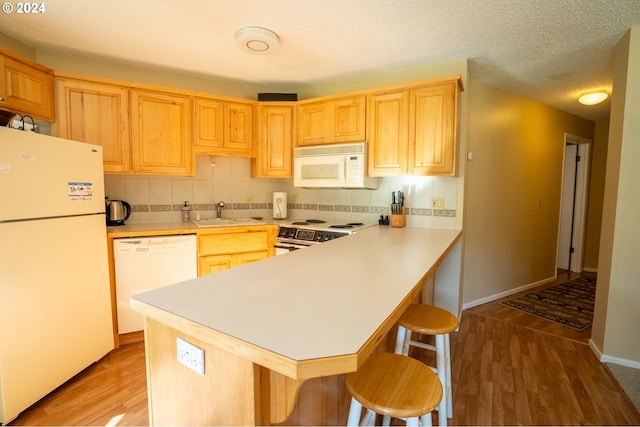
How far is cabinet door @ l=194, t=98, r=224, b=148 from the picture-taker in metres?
2.92

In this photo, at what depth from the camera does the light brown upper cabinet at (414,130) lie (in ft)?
8.05

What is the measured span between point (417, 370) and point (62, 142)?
7.60 feet

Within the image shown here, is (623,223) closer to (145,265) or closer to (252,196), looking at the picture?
(252,196)

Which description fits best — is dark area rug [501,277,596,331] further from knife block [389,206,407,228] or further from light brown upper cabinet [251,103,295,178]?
light brown upper cabinet [251,103,295,178]

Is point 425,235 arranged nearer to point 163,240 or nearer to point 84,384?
point 163,240

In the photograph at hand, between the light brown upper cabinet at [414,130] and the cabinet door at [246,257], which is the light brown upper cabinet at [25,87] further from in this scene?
the light brown upper cabinet at [414,130]

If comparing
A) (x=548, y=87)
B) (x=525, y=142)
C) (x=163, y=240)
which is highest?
(x=548, y=87)

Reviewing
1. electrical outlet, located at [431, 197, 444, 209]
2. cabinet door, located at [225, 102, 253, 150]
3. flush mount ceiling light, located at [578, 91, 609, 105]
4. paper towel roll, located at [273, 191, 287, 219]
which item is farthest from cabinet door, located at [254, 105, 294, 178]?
flush mount ceiling light, located at [578, 91, 609, 105]

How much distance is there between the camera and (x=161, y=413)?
3.16ft

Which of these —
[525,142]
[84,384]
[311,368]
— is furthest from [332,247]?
[525,142]

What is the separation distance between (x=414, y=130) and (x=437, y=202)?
2.28 ft

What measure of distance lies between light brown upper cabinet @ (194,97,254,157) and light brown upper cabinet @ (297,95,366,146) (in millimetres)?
559

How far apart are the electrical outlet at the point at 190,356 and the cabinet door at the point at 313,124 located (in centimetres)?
245

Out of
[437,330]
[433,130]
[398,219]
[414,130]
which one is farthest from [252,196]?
[437,330]
